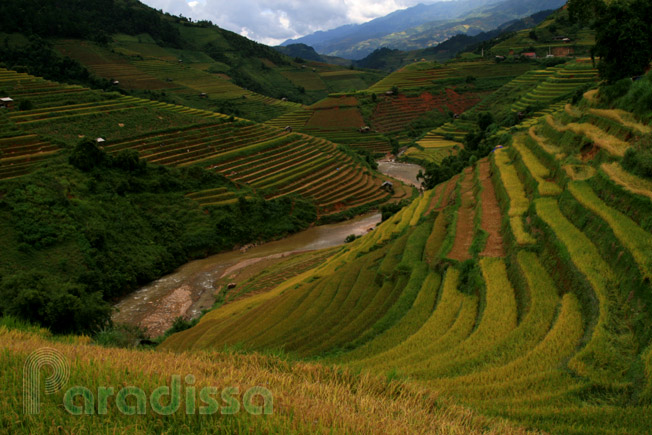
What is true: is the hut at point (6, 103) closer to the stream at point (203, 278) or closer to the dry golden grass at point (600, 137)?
the stream at point (203, 278)

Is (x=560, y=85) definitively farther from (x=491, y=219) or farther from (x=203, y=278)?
(x=203, y=278)

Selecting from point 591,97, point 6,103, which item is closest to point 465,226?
point 591,97

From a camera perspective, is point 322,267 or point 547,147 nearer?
point 547,147

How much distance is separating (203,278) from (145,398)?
857 inches

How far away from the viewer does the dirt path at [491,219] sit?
1286cm

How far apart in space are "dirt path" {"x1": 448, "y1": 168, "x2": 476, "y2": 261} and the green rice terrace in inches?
4.6

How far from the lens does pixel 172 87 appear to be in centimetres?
6769

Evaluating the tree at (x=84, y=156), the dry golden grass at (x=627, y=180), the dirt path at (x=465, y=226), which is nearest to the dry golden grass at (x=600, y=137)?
the dry golden grass at (x=627, y=180)

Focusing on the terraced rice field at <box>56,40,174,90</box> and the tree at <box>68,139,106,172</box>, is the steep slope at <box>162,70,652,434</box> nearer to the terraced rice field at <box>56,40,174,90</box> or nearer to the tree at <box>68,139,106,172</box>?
the tree at <box>68,139,106,172</box>

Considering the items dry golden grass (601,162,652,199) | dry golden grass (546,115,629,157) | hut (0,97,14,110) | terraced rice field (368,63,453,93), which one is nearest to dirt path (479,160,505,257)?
dry golden grass (601,162,652,199)

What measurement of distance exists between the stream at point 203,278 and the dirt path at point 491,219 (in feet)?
42.9

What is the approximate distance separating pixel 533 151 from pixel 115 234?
81.2ft

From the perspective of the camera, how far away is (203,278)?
2438 centimetres

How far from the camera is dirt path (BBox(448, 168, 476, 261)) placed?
13336 millimetres
